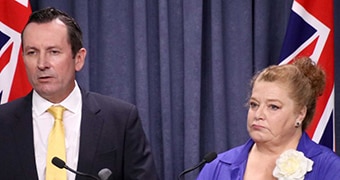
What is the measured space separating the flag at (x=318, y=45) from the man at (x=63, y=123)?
4.08ft

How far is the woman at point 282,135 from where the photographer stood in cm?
234

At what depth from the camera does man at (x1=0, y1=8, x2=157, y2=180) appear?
7.67 feet

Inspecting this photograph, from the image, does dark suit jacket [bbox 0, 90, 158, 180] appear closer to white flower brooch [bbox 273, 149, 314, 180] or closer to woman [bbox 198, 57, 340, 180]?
woman [bbox 198, 57, 340, 180]

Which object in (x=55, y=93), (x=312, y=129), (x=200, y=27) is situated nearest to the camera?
(x=55, y=93)

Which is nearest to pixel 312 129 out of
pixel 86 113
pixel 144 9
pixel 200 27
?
pixel 200 27

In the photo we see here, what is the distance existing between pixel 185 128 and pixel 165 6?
2.27 ft

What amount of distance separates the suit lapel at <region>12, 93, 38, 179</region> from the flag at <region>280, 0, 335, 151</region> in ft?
4.99

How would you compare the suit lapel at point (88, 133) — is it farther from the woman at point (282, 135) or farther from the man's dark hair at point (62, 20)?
the woman at point (282, 135)

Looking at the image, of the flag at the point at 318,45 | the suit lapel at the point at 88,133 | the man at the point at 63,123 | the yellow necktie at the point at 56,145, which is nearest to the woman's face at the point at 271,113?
the man at the point at 63,123

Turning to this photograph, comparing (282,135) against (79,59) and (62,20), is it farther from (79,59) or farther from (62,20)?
(62,20)

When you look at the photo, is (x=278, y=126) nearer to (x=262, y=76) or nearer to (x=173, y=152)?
(x=262, y=76)

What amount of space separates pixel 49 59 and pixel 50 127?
0.81 ft

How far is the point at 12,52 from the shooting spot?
3297 millimetres

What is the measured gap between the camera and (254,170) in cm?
247
